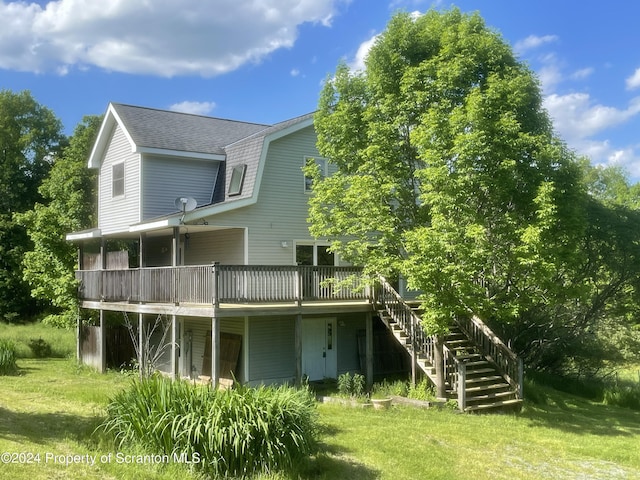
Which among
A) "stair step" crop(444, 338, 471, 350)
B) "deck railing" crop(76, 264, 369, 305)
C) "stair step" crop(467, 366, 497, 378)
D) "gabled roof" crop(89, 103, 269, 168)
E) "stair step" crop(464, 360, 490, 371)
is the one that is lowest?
"stair step" crop(467, 366, 497, 378)

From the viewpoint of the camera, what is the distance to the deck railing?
47.8ft

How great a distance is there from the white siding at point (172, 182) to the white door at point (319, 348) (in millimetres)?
5475

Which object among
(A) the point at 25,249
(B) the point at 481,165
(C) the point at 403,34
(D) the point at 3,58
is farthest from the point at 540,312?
(A) the point at 25,249

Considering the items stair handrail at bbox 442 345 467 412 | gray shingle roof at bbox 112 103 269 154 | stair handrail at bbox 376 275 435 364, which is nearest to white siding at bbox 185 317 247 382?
stair handrail at bbox 376 275 435 364

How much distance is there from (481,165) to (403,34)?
432 centimetres

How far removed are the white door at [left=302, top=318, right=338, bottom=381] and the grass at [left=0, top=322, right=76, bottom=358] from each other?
11.5m

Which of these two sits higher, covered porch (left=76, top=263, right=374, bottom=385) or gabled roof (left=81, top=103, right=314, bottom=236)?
gabled roof (left=81, top=103, right=314, bottom=236)

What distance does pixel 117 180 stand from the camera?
807 inches

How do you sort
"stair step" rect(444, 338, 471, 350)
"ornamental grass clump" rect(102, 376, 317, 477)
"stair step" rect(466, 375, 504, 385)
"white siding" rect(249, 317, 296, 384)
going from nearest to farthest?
1. "ornamental grass clump" rect(102, 376, 317, 477)
2. "stair step" rect(466, 375, 504, 385)
3. "stair step" rect(444, 338, 471, 350)
4. "white siding" rect(249, 317, 296, 384)

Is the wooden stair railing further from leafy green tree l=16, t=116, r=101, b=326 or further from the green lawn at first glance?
leafy green tree l=16, t=116, r=101, b=326

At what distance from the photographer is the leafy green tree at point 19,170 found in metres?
37.1

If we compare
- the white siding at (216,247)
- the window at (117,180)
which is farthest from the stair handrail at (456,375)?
the window at (117,180)

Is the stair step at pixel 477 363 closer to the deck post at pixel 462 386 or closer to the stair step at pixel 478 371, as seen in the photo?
the stair step at pixel 478 371

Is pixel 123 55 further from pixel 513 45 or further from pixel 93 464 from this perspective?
pixel 93 464
